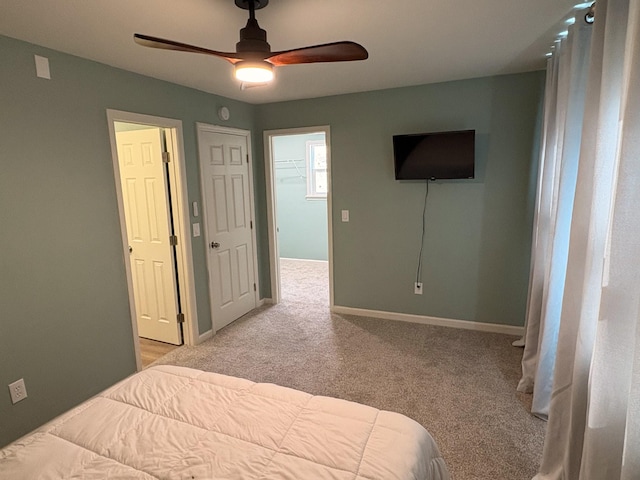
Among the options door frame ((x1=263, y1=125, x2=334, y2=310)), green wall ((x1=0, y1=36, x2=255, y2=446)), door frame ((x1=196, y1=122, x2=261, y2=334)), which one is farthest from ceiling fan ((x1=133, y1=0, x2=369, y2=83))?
door frame ((x1=263, y1=125, x2=334, y2=310))

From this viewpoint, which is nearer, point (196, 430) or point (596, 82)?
point (196, 430)

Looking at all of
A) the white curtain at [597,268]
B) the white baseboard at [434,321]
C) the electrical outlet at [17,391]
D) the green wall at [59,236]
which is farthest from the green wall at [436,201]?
the electrical outlet at [17,391]

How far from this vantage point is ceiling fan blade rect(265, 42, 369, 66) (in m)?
1.54

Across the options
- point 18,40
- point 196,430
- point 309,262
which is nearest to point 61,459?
point 196,430

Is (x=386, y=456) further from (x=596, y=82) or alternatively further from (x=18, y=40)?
(x=18, y=40)

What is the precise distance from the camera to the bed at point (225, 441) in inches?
48.0

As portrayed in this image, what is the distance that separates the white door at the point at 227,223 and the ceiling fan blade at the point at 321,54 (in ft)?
6.88

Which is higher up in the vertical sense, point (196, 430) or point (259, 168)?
point (259, 168)

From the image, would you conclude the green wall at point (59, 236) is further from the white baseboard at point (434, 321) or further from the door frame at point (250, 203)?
the white baseboard at point (434, 321)

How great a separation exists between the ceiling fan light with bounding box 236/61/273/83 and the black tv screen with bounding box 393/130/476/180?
2.08 m

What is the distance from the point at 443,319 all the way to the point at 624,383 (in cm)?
265

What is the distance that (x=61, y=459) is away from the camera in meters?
1.28

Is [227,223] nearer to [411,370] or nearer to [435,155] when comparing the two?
[435,155]

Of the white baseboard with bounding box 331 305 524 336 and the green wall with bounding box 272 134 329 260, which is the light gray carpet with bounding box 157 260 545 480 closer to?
the white baseboard with bounding box 331 305 524 336
